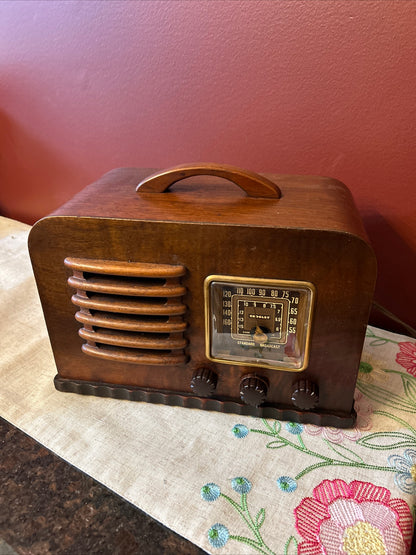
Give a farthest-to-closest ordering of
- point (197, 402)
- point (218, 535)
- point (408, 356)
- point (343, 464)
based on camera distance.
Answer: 1. point (408, 356)
2. point (197, 402)
3. point (343, 464)
4. point (218, 535)

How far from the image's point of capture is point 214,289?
0.67 meters

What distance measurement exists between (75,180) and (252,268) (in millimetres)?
871

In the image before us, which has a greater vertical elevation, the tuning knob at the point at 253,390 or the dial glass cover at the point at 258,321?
the dial glass cover at the point at 258,321

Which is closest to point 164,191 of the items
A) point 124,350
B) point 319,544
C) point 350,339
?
point 124,350

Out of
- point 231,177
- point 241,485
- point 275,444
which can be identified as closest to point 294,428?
point 275,444

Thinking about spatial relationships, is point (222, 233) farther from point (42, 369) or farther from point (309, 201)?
point (42, 369)

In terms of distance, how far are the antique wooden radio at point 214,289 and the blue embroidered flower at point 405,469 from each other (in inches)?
3.7

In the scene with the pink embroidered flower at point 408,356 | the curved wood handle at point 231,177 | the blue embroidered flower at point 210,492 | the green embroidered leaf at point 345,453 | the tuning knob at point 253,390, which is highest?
the curved wood handle at point 231,177

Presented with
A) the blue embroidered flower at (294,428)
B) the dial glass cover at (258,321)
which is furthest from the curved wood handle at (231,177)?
the blue embroidered flower at (294,428)

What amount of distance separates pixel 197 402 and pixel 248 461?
148 mm

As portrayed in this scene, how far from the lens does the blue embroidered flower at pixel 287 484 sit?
63cm

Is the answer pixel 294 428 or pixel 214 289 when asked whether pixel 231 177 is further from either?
pixel 294 428

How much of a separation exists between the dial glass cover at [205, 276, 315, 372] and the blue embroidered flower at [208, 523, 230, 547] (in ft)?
0.83

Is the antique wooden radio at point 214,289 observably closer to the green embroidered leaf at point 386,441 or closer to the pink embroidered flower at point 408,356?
the green embroidered leaf at point 386,441
